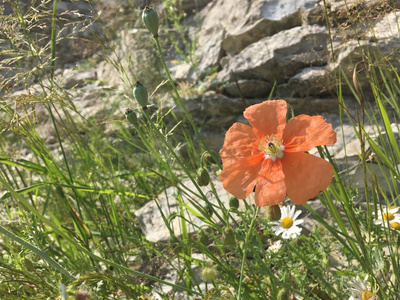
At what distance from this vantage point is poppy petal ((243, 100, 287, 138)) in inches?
43.8

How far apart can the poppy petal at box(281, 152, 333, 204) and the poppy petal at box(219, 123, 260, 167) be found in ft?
0.35

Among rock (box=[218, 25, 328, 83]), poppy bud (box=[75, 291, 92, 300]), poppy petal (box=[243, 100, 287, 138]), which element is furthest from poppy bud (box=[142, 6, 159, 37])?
rock (box=[218, 25, 328, 83])

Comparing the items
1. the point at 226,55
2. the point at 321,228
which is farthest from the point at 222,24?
the point at 321,228

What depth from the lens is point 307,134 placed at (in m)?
1.03

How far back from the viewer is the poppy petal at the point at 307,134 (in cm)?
98

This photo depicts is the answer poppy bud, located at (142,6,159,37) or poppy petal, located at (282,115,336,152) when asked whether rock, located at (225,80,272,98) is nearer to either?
poppy bud, located at (142,6,159,37)

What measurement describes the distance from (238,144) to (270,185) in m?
0.15

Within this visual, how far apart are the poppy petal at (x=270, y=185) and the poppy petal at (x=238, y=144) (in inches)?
2.7

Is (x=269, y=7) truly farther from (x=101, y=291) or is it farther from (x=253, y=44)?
(x=101, y=291)

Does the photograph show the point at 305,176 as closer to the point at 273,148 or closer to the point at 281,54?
the point at 273,148

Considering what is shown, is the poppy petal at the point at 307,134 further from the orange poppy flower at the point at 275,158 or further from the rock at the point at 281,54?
the rock at the point at 281,54

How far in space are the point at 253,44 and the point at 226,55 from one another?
0.41 m

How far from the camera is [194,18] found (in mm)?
4824

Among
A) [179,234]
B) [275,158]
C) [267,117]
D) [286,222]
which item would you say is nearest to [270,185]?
[275,158]
